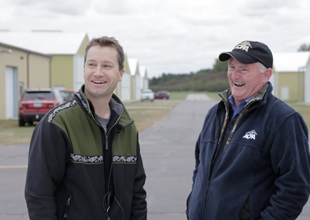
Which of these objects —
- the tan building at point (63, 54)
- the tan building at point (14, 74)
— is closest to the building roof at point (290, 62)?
the tan building at point (63, 54)

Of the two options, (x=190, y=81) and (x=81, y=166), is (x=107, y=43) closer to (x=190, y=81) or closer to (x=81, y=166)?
(x=81, y=166)

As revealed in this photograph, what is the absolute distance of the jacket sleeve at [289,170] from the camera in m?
2.92

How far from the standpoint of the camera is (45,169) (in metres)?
2.75

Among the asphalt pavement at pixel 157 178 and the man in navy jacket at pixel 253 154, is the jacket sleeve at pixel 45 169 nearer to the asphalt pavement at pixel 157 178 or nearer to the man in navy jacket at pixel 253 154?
the man in navy jacket at pixel 253 154

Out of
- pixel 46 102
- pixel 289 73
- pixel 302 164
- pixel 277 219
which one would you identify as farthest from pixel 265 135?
pixel 289 73

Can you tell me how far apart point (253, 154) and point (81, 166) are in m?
1.08

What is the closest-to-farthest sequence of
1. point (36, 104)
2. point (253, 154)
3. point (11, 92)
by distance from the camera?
point (253, 154) → point (36, 104) → point (11, 92)

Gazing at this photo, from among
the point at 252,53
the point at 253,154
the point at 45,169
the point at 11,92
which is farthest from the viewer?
the point at 11,92

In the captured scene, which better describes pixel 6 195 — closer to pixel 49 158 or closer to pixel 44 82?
pixel 49 158

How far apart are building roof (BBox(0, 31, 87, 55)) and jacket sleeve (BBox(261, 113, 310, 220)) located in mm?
38550

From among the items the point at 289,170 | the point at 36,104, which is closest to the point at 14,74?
the point at 36,104

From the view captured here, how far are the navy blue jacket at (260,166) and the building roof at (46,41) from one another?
38309 mm

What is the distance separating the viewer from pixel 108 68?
3049 mm

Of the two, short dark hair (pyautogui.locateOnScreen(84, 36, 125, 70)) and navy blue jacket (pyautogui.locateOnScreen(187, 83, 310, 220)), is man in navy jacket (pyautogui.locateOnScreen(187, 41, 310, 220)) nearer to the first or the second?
navy blue jacket (pyautogui.locateOnScreen(187, 83, 310, 220))
